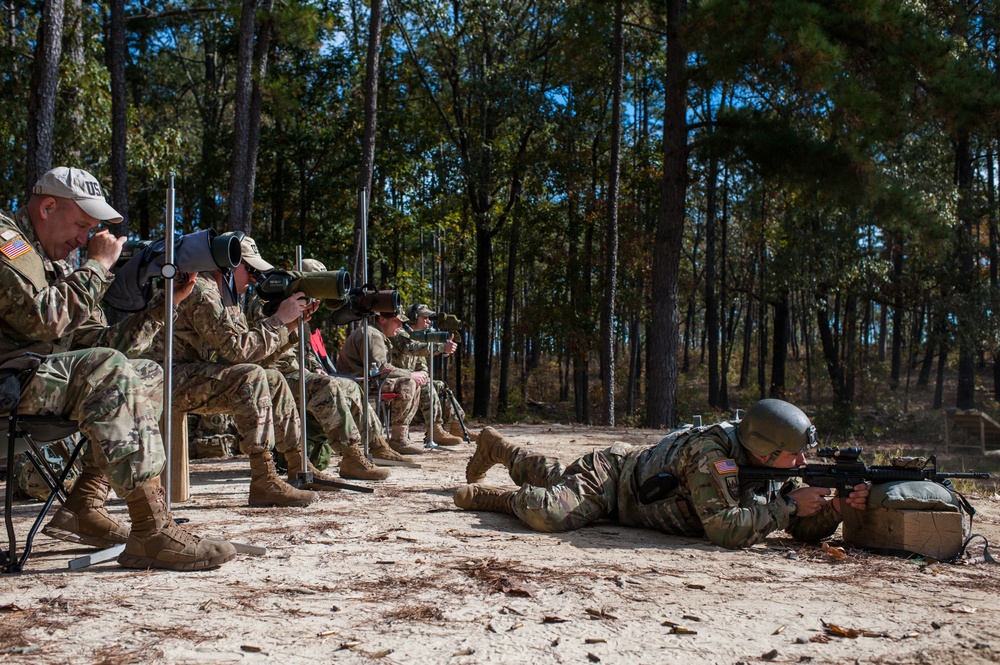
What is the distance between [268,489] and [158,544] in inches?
60.8

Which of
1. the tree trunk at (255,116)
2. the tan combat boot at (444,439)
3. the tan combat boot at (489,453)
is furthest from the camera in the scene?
the tree trunk at (255,116)

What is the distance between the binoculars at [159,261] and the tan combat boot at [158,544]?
1.05 metres

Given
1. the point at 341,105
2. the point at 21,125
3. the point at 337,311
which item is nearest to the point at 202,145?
the point at 341,105

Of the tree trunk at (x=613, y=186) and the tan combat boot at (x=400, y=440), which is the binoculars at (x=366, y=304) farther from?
the tree trunk at (x=613, y=186)

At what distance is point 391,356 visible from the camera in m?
10.2

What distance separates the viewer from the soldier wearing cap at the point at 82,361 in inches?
132

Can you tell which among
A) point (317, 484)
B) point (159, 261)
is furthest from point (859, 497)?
point (159, 261)

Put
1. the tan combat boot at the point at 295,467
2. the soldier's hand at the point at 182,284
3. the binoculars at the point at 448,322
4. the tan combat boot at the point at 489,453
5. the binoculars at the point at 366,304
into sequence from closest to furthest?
the soldier's hand at the point at 182,284, the tan combat boot at the point at 489,453, the tan combat boot at the point at 295,467, the binoculars at the point at 366,304, the binoculars at the point at 448,322

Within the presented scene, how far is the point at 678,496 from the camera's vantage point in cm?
449

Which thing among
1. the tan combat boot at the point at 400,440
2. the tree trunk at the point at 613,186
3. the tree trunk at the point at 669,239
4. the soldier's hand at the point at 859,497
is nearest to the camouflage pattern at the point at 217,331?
the soldier's hand at the point at 859,497

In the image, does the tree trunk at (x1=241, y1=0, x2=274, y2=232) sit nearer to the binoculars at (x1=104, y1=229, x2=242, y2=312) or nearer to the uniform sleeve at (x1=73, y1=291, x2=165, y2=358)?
the uniform sleeve at (x1=73, y1=291, x2=165, y2=358)

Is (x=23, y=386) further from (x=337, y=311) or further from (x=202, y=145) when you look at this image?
(x=202, y=145)

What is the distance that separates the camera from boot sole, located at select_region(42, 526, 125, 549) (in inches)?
151

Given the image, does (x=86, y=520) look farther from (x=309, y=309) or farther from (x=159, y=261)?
(x=309, y=309)
